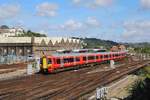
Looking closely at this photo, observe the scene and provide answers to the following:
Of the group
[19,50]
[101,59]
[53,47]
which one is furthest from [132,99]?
[53,47]

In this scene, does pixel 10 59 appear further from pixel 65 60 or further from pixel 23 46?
pixel 23 46

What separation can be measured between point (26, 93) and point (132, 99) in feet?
33.6

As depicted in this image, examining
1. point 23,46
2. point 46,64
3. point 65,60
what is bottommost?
point 46,64

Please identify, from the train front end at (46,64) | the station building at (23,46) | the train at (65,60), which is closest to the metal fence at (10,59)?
the train at (65,60)

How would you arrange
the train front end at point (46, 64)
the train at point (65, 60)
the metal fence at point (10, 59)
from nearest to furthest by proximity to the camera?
1. the train front end at point (46, 64)
2. the train at point (65, 60)
3. the metal fence at point (10, 59)

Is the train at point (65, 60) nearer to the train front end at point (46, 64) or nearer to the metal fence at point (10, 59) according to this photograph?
the train front end at point (46, 64)

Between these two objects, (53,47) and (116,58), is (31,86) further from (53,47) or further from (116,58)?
(53,47)

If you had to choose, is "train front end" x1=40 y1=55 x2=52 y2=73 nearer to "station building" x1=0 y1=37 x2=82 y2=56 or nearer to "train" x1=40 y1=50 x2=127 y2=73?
"train" x1=40 y1=50 x2=127 y2=73

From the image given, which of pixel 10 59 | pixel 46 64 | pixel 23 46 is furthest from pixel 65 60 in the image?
pixel 23 46

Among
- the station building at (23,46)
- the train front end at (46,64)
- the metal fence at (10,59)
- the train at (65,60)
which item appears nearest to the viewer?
the train front end at (46,64)

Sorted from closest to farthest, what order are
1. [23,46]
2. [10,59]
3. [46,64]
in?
1. [46,64]
2. [10,59]
3. [23,46]

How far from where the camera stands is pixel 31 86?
112ft

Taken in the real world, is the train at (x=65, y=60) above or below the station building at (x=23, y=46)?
below

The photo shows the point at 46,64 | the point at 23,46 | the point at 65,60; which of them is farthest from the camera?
the point at 23,46
